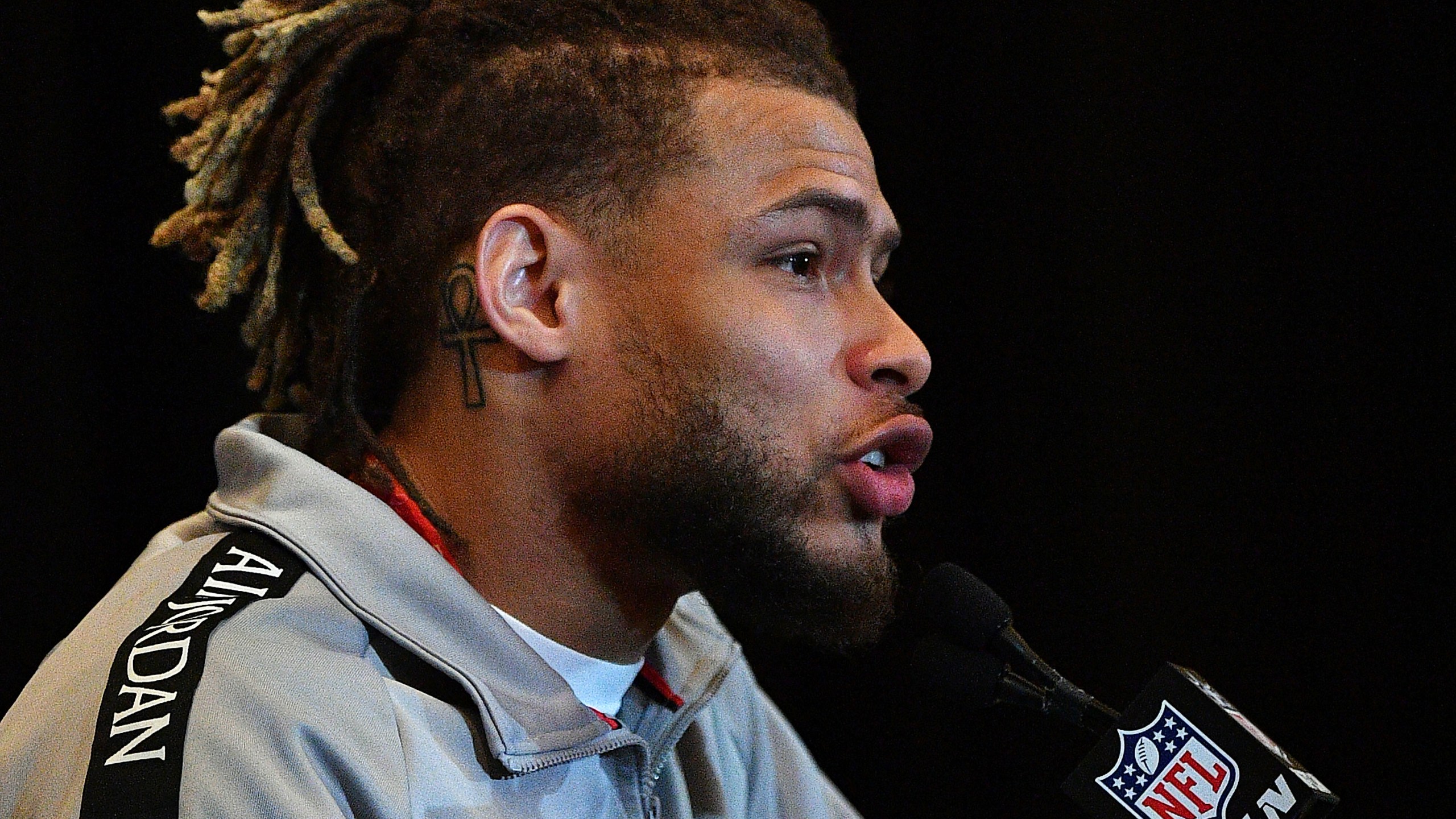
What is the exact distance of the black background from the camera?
1377 millimetres

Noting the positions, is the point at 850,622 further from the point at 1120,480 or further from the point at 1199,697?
the point at 1120,480

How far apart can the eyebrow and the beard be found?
0.17 m

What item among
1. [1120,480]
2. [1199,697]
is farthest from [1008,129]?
[1199,697]

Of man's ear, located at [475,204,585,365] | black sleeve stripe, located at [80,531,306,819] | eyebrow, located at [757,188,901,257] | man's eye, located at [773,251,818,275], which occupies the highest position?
eyebrow, located at [757,188,901,257]

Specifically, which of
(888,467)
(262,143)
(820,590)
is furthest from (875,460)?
(262,143)

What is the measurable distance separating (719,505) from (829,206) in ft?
0.94

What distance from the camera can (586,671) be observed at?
1162 millimetres

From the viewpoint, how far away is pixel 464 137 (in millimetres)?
1184

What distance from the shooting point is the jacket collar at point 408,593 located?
977 mm

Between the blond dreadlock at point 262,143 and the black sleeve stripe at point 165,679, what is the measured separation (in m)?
0.32

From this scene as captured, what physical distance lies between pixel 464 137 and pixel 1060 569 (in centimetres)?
93

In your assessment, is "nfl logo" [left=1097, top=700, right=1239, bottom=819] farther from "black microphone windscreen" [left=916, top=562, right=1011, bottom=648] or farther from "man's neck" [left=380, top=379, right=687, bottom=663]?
"man's neck" [left=380, top=379, right=687, bottom=663]

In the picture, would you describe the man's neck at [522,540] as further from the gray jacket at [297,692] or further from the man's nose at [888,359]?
the man's nose at [888,359]

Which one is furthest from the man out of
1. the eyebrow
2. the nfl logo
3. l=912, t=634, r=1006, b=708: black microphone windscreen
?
the nfl logo
